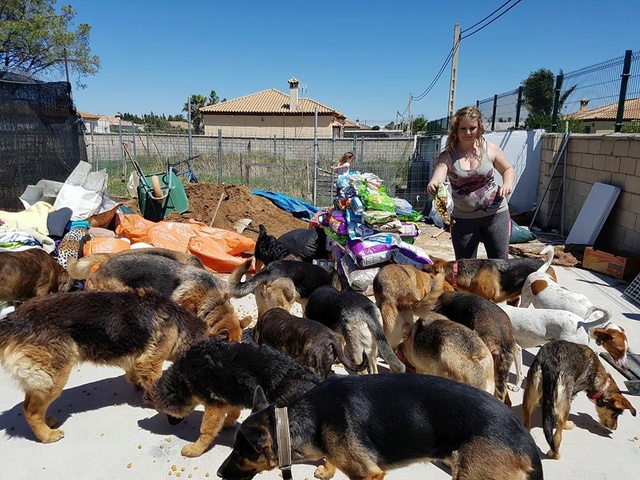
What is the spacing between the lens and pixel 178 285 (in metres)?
4.82

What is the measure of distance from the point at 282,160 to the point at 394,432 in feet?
54.6

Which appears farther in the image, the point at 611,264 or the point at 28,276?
the point at 611,264

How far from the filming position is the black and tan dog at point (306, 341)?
362cm

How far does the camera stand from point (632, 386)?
4094mm

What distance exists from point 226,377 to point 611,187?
8.93m

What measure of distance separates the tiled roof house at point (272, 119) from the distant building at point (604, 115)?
92.0 feet

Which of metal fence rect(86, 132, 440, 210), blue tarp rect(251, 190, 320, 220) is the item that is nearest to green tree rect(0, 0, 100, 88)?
metal fence rect(86, 132, 440, 210)

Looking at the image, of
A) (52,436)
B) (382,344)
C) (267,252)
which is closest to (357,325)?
(382,344)

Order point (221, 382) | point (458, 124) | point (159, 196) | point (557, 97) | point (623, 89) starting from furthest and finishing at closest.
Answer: point (557, 97)
point (159, 196)
point (623, 89)
point (458, 124)
point (221, 382)

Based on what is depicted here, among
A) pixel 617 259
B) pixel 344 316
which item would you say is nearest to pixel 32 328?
pixel 344 316

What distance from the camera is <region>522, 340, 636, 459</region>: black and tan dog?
319cm

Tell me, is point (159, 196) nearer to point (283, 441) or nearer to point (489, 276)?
point (489, 276)

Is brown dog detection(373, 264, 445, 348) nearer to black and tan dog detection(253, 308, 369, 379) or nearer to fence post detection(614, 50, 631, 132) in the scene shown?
black and tan dog detection(253, 308, 369, 379)

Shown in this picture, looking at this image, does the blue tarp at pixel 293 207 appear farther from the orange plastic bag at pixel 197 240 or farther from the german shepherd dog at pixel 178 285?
the german shepherd dog at pixel 178 285
